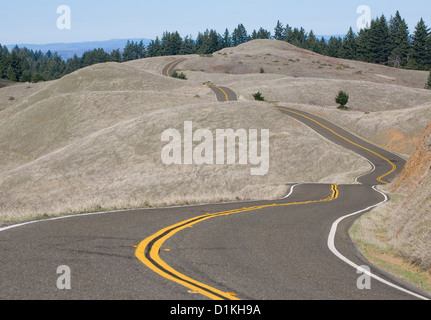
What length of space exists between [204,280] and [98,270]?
5.44 feet

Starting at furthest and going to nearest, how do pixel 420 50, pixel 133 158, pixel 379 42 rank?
1. pixel 379 42
2. pixel 420 50
3. pixel 133 158

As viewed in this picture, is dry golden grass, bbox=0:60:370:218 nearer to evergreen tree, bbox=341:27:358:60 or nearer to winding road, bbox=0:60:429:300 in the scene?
winding road, bbox=0:60:429:300

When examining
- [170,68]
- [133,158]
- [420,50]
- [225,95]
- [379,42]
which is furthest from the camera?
[379,42]

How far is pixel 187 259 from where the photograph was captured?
27.2 feet

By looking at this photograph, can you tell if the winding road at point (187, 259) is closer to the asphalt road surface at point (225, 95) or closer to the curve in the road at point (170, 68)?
the asphalt road surface at point (225, 95)

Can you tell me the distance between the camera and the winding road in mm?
6449

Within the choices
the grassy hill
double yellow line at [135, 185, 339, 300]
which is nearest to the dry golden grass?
the grassy hill

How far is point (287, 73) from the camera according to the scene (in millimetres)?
138625

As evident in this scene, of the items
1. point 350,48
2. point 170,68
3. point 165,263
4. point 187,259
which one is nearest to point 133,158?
point 187,259

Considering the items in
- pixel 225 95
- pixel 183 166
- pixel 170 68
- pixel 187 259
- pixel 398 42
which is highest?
pixel 398 42

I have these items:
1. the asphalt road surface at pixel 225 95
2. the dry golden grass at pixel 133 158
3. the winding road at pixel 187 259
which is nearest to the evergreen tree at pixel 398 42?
the asphalt road surface at pixel 225 95

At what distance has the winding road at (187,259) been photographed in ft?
21.2

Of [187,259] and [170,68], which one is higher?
[170,68]

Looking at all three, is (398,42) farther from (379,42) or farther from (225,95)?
(225,95)
